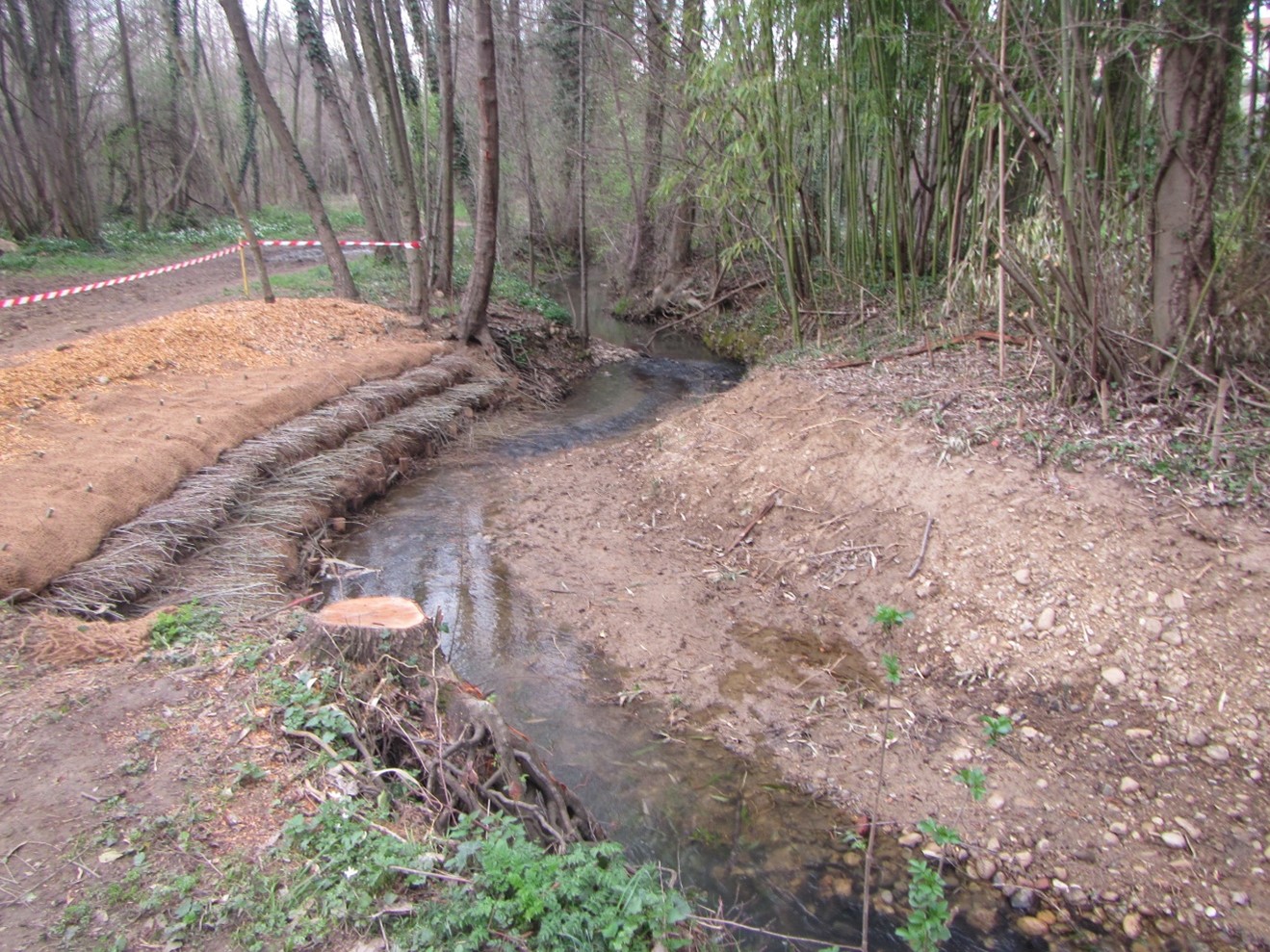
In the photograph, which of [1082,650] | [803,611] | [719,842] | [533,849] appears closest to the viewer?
[533,849]

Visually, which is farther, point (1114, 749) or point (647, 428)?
point (647, 428)

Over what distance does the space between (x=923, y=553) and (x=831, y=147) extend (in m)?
5.87

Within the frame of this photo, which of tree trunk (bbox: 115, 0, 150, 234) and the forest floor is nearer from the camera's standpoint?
the forest floor

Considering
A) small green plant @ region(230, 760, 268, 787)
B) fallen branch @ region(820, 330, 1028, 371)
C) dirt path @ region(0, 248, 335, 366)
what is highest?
dirt path @ region(0, 248, 335, 366)

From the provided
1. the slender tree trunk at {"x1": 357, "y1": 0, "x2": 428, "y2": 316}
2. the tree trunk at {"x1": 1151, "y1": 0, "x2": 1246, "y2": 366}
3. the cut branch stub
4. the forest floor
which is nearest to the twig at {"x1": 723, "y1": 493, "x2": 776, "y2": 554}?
the forest floor

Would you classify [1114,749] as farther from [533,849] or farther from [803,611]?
[533,849]

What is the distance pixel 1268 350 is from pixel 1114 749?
2.47 metres

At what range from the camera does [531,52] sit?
14.2 m

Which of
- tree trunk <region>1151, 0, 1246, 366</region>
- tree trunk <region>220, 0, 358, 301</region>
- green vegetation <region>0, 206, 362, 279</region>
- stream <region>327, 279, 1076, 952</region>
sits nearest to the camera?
stream <region>327, 279, 1076, 952</region>

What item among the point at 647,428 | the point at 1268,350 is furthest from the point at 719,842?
the point at 647,428

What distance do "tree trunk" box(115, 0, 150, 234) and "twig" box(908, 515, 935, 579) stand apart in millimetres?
17996

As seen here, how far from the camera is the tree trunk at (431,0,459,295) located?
9.41 meters

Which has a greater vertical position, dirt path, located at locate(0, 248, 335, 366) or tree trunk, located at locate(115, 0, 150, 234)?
tree trunk, located at locate(115, 0, 150, 234)

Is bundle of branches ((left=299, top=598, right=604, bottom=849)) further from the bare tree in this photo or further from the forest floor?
the bare tree
